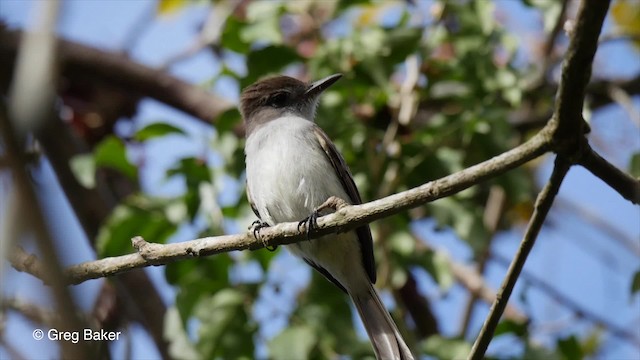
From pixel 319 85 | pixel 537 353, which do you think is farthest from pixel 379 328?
pixel 319 85

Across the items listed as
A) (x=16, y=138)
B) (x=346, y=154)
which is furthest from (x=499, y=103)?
(x=16, y=138)

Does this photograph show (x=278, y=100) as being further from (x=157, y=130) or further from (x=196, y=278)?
(x=196, y=278)

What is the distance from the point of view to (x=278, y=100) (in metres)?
5.43

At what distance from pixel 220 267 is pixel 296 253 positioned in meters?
0.52

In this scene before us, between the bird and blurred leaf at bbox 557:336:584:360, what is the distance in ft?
3.19

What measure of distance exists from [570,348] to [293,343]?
151 centimetres

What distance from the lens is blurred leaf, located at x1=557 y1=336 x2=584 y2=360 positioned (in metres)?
4.50

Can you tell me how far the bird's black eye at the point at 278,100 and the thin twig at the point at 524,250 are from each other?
2638 mm

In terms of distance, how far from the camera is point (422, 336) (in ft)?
21.3

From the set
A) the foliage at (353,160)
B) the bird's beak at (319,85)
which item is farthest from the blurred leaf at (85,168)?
the bird's beak at (319,85)

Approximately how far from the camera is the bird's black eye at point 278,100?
212 inches

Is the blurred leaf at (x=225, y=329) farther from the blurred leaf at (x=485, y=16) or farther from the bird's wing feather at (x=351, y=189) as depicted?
the blurred leaf at (x=485, y=16)

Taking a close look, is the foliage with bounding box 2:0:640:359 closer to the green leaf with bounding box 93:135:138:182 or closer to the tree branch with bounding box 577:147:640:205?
the green leaf with bounding box 93:135:138:182

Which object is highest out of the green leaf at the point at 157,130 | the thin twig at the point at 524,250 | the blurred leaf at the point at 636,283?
the green leaf at the point at 157,130
